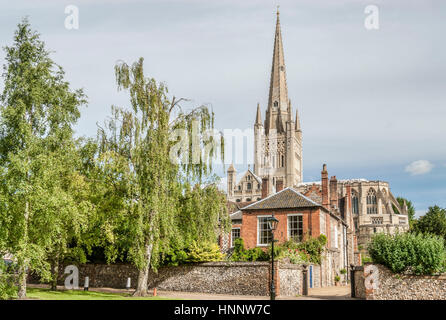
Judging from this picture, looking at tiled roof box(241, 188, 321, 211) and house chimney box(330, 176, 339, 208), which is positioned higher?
house chimney box(330, 176, 339, 208)

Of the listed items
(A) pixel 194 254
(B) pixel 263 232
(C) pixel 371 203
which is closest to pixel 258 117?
(C) pixel 371 203

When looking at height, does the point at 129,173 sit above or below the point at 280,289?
above

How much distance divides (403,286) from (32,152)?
758 inches

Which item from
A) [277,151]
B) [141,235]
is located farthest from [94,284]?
[277,151]

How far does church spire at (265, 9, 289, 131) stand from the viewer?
414ft

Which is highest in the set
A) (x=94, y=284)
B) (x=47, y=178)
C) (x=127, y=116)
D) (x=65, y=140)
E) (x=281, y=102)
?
(x=281, y=102)

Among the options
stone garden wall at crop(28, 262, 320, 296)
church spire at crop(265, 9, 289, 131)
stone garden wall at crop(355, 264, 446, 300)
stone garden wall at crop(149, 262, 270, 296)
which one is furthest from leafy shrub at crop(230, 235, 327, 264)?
church spire at crop(265, 9, 289, 131)

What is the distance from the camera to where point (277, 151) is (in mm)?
129250

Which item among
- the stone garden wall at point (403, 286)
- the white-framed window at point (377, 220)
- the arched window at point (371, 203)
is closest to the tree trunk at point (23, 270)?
the stone garden wall at point (403, 286)

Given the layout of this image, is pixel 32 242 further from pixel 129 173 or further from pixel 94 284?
pixel 94 284

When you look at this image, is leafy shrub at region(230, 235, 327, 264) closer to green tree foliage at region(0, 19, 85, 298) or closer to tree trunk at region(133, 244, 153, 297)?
tree trunk at region(133, 244, 153, 297)

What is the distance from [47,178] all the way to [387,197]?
115572 mm

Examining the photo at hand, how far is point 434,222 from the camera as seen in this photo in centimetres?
5219
